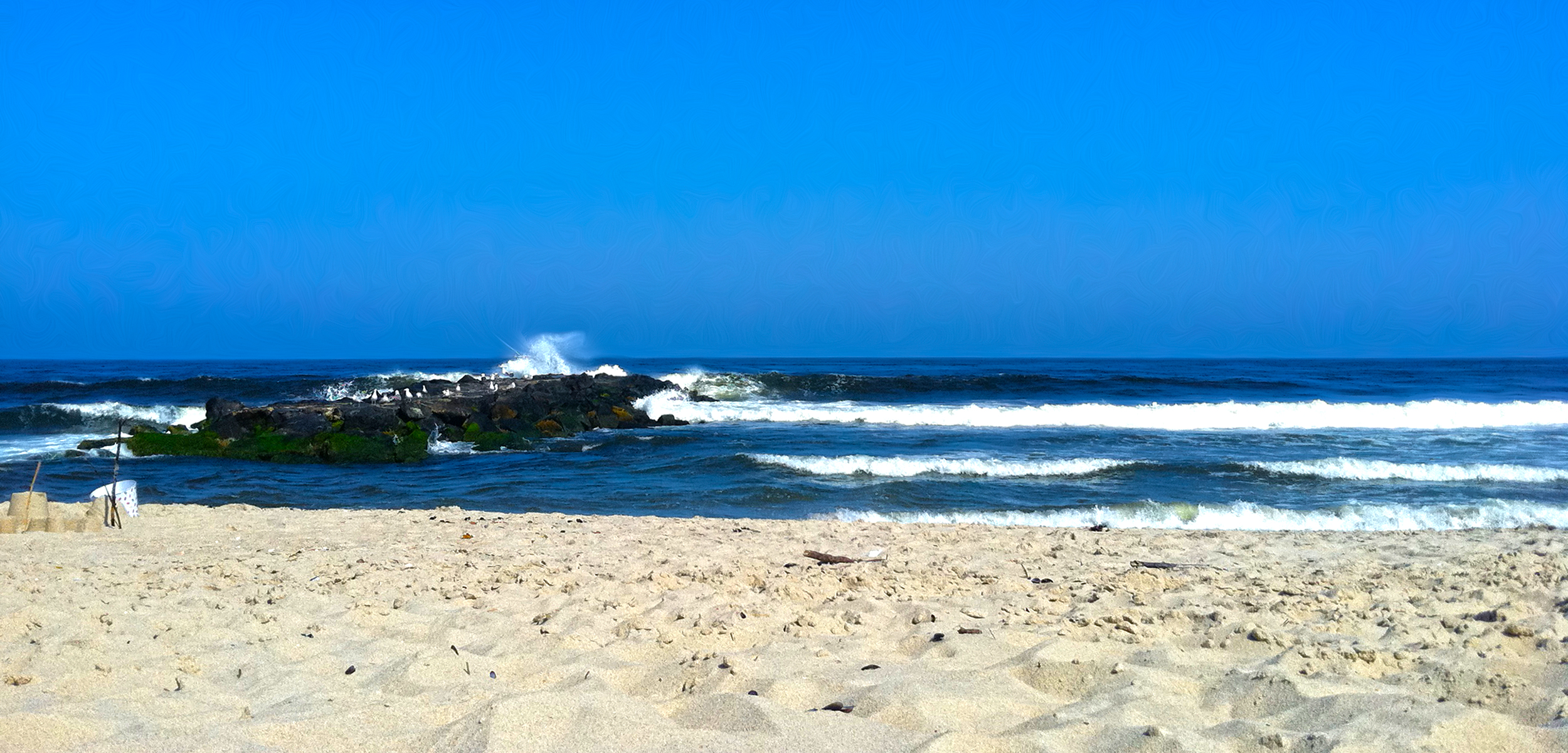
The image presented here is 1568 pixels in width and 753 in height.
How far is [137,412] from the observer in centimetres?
2406

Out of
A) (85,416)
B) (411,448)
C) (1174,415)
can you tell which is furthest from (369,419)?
(1174,415)

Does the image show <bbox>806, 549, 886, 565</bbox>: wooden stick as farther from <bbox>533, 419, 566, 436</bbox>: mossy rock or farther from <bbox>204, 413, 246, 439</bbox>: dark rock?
<bbox>204, 413, 246, 439</bbox>: dark rock

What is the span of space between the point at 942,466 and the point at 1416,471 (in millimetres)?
5837

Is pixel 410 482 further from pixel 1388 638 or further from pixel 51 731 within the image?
pixel 1388 638

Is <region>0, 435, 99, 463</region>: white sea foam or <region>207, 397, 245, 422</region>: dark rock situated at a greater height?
<region>207, 397, 245, 422</region>: dark rock

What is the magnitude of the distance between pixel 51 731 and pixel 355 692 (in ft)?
2.89

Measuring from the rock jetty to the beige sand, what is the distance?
925cm

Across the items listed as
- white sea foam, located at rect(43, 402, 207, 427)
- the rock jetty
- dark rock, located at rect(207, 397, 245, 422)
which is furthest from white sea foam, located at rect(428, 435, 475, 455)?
white sea foam, located at rect(43, 402, 207, 427)

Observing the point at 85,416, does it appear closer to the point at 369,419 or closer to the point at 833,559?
the point at 369,419

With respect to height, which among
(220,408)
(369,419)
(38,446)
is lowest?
(38,446)

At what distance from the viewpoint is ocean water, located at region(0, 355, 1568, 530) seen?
9.84m

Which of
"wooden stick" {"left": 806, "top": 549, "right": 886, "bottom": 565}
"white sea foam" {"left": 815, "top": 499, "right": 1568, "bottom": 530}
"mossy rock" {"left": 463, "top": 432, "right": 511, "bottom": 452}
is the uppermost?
"wooden stick" {"left": 806, "top": 549, "right": 886, "bottom": 565}

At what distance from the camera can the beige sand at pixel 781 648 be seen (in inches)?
116

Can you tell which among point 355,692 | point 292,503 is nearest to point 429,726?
point 355,692
